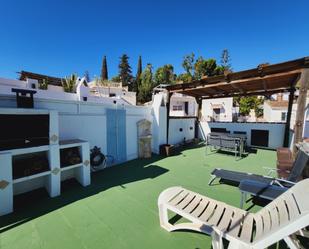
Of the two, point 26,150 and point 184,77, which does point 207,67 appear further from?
point 26,150

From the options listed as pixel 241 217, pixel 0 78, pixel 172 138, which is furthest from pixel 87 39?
pixel 241 217

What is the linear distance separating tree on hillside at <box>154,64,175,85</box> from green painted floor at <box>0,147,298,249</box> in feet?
83.6

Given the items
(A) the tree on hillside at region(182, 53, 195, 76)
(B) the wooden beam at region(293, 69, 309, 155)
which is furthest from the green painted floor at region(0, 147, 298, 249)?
(A) the tree on hillside at region(182, 53, 195, 76)

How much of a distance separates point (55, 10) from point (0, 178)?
759 cm

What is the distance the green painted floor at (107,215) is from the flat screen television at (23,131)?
51.2 inches

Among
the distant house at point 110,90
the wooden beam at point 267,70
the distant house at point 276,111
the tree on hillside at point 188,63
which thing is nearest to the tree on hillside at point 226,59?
the tree on hillside at point 188,63

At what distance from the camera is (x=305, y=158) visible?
3006 mm

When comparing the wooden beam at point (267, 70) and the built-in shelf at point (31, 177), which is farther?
the wooden beam at point (267, 70)

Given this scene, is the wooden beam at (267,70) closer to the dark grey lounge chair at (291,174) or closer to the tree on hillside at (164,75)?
the dark grey lounge chair at (291,174)

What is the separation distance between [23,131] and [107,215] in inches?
98.2

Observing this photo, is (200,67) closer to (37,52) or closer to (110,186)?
(37,52)

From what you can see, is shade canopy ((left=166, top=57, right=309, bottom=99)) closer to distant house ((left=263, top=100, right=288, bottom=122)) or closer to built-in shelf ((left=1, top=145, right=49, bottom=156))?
built-in shelf ((left=1, top=145, right=49, bottom=156))

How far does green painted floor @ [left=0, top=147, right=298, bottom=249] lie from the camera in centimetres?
220

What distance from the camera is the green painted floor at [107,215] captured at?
2.20m
